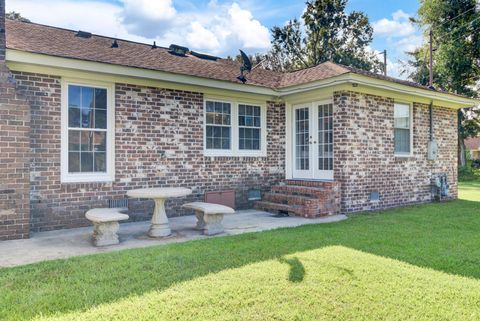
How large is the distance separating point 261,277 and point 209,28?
1696 centimetres

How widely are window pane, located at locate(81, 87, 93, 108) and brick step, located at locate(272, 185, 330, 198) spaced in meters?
4.87

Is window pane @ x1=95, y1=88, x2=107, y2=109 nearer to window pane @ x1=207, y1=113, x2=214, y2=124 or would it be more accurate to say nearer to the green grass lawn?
window pane @ x1=207, y1=113, x2=214, y2=124

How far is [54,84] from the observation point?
6402mm

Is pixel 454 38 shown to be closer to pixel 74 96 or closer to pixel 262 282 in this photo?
pixel 74 96

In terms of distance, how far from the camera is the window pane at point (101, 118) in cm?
686

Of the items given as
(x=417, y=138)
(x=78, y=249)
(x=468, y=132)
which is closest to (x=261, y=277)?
(x=78, y=249)

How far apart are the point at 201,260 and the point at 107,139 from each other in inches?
151

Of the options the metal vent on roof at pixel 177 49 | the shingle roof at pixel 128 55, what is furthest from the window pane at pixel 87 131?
the metal vent on roof at pixel 177 49

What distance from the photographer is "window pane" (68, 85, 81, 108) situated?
6.60m

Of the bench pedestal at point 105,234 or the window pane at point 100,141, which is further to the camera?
the window pane at point 100,141

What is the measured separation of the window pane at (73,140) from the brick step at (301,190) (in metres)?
4.84

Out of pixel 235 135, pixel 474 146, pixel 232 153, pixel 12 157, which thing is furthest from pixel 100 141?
pixel 474 146

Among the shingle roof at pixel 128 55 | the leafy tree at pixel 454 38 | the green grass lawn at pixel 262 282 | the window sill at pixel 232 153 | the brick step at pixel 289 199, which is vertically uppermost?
the leafy tree at pixel 454 38

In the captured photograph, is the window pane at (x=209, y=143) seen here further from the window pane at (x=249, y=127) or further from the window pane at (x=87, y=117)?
the window pane at (x=87, y=117)
